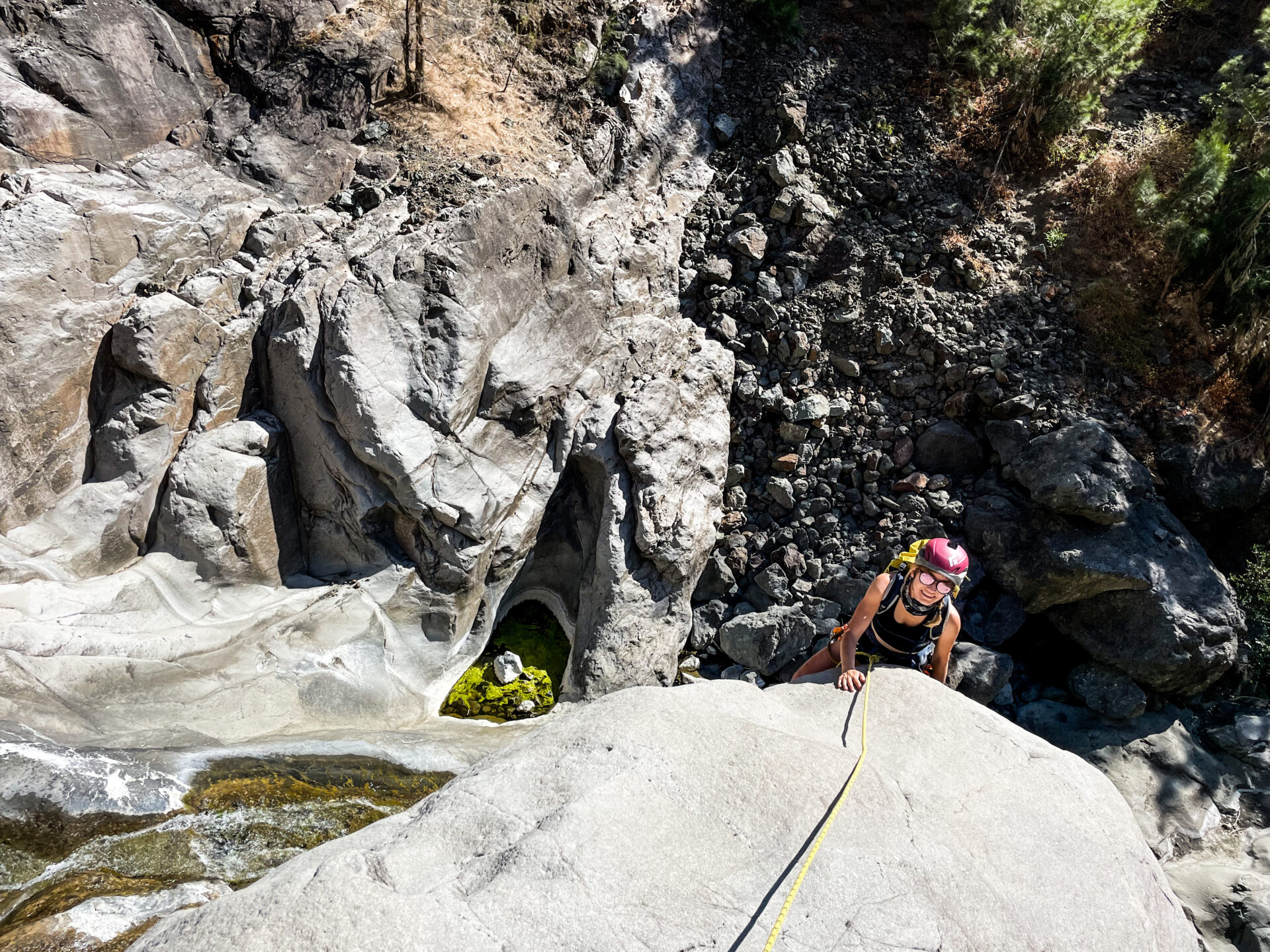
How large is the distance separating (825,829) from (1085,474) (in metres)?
5.14

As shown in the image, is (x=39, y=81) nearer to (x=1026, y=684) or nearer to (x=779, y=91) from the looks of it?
(x=779, y=91)

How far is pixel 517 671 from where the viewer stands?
646 cm

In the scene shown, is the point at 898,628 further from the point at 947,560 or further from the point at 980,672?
the point at 980,672

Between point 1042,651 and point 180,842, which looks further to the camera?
point 1042,651

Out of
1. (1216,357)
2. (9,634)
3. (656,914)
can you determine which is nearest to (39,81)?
(9,634)

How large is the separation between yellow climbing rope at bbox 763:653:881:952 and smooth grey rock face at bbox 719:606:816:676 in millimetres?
2977

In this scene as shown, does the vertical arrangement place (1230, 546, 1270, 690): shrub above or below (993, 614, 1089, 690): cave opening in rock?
above

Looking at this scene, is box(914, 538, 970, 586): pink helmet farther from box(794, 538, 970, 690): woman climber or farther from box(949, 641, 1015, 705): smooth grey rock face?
box(949, 641, 1015, 705): smooth grey rock face

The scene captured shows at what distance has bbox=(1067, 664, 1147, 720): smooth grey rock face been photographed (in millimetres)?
6410

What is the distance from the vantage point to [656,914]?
8.54 ft

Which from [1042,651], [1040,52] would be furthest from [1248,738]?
[1040,52]

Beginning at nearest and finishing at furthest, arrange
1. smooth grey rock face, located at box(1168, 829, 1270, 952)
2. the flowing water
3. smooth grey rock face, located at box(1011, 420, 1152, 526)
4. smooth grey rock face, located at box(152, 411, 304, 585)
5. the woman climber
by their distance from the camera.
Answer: the flowing water → the woman climber → smooth grey rock face, located at box(1168, 829, 1270, 952) → smooth grey rock face, located at box(152, 411, 304, 585) → smooth grey rock face, located at box(1011, 420, 1152, 526)

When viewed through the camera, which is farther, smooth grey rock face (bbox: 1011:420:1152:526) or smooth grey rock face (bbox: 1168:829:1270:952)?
smooth grey rock face (bbox: 1011:420:1152:526)

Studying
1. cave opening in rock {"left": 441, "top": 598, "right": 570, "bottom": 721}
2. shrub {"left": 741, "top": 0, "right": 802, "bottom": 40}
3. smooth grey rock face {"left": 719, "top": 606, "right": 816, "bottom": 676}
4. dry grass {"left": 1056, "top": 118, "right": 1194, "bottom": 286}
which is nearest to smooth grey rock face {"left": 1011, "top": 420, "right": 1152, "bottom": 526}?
dry grass {"left": 1056, "top": 118, "right": 1194, "bottom": 286}
